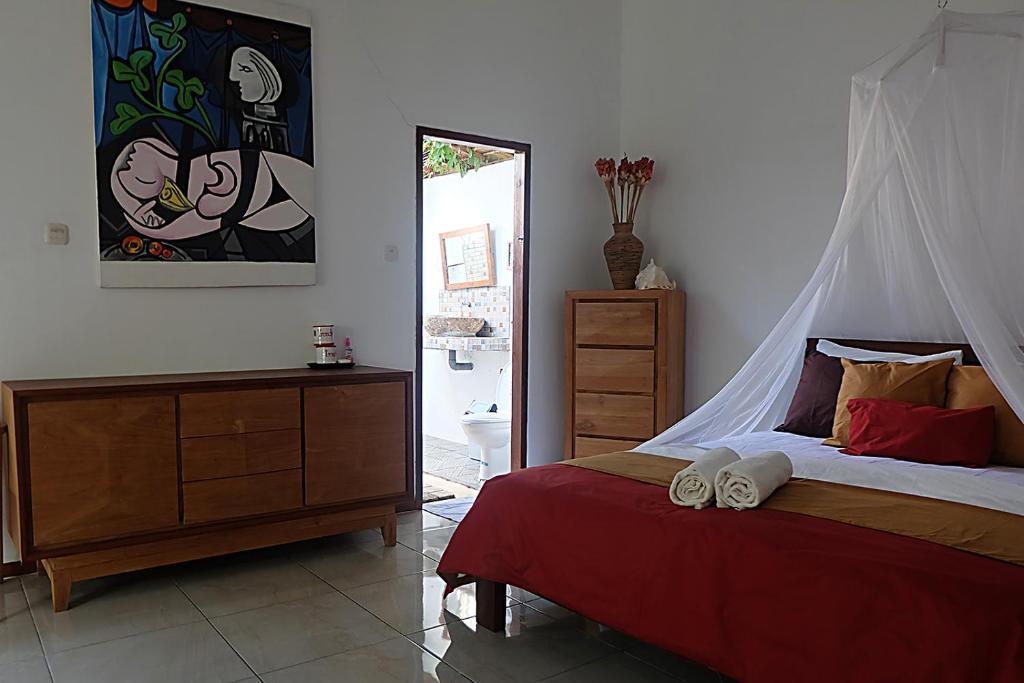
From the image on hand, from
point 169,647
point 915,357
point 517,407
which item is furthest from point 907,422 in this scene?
point 169,647

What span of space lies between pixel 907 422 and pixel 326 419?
2423 millimetres

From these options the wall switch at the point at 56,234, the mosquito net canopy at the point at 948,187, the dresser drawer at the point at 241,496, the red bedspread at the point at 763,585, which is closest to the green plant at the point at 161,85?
the wall switch at the point at 56,234

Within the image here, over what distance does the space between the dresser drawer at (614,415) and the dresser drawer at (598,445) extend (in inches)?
1.3

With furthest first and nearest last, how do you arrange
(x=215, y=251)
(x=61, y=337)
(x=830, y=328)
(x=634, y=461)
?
(x=830, y=328) < (x=215, y=251) < (x=61, y=337) < (x=634, y=461)

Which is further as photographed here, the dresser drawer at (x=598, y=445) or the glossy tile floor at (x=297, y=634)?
the dresser drawer at (x=598, y=445)

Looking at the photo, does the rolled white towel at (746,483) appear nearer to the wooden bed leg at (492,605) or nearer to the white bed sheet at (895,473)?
the white bed sheet at (895,473)

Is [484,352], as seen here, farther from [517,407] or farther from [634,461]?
[634,461]

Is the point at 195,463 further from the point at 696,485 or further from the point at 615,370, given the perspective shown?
the point at 615,370

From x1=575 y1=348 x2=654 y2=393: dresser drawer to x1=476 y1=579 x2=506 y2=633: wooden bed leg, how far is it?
1.99m

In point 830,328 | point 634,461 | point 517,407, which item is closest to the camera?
point 634,461

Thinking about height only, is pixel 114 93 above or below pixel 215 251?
above

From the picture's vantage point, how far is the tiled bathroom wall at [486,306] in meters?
6.18

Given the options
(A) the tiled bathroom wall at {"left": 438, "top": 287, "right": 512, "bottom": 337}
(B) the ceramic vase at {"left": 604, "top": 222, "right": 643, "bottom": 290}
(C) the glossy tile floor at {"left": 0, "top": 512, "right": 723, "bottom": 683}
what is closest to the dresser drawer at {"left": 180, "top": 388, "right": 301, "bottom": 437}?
(C) the glossy tile floor at {"left": 0, "top": 512, "right": 723, "bottom": 683}

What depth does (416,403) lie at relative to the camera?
4.64 meters
